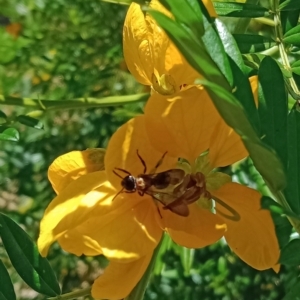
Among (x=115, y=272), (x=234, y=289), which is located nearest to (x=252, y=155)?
(x=115, y=272)

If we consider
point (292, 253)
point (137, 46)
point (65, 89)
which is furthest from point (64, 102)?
point (65, 89)

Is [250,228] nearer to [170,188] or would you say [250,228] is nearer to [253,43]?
[170,188]

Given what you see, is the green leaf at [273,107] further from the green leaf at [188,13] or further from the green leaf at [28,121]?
the green leaf at [28,121]

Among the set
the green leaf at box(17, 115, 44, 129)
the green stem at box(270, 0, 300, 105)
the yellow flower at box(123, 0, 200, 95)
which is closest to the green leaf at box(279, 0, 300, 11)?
the green stem at box(270, 0, 300, 105)

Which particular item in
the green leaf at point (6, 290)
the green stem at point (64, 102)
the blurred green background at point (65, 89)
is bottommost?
the blurred green background at point (65, 89)

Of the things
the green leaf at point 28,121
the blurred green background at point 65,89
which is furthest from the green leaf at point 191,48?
the blurred green background at point 65,89

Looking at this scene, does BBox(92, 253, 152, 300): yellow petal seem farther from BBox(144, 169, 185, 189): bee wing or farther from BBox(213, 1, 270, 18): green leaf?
BBox(213, 1, 270, 18): green leaf
